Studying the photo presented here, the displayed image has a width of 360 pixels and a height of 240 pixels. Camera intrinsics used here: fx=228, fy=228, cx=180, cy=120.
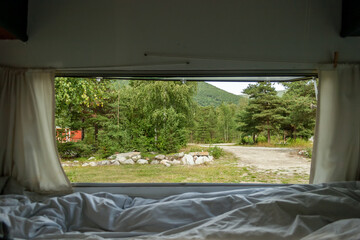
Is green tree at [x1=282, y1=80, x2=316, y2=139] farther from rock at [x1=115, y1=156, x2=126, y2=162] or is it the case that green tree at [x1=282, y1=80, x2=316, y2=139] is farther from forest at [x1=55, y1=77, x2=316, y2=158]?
rock at [x1=115, y1=156, x2=126, y2=162]

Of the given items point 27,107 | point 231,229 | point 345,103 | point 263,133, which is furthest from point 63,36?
point 345,103

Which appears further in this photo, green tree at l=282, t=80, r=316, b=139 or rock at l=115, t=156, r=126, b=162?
rock at l=115, t=156, r=126, b=162

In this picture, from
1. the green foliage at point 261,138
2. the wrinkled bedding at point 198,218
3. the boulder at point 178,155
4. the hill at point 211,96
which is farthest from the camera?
the boulder at point 178,155

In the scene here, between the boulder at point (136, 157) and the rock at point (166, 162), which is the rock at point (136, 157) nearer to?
the boulder at point (136, 157)

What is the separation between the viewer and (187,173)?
9.19ft

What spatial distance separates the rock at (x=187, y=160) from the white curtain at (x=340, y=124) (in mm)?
1344

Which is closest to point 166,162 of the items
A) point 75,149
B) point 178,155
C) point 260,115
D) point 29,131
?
point 178,155

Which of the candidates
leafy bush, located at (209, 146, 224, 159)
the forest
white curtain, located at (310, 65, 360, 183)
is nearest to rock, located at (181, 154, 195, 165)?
the forest

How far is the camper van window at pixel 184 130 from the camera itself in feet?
8.99

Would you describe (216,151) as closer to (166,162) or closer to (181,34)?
(166,162)

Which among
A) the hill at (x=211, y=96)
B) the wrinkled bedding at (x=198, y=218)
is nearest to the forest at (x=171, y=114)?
the hill at (x=211, y=96)

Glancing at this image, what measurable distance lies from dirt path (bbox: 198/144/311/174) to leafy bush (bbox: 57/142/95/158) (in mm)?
1656

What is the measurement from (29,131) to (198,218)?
1694 mm

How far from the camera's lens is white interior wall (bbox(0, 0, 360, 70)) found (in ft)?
6.78
